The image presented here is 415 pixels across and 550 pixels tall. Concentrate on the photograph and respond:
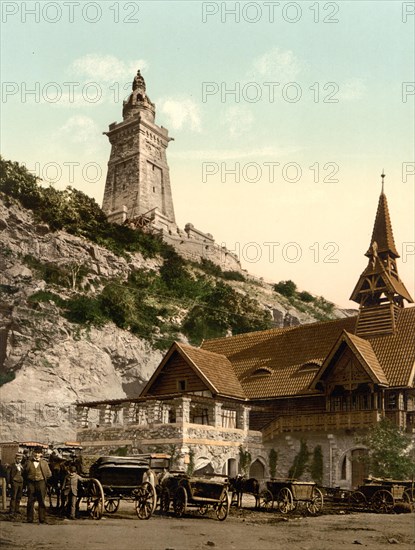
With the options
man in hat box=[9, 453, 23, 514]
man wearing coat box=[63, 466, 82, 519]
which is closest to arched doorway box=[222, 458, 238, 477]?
man in hat box=[9, 453, 23, 514]

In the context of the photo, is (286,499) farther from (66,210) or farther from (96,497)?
(66,210)

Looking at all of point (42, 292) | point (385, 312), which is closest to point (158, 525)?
point (385, 312)

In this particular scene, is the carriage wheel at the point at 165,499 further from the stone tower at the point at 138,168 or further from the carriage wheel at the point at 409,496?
the stone tower at the point at 138,168

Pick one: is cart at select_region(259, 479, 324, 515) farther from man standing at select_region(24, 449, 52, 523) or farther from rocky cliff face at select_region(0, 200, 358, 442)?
rocky cliff face at select_region(0, 200, 358, 442)

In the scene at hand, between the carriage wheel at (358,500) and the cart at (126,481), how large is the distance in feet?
30.5

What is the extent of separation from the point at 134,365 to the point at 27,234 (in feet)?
54.4

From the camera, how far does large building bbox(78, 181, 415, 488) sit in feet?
120

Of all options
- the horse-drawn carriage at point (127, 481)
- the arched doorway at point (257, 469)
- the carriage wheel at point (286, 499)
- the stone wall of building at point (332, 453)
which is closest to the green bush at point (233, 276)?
the arched doorway at point (257, 469)

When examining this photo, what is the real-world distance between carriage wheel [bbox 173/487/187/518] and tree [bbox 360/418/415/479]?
16.8 meters

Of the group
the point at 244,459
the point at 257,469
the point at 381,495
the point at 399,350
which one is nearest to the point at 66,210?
the point at 257,469

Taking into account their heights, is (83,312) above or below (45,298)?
below

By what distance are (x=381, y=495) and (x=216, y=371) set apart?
18.4 metres

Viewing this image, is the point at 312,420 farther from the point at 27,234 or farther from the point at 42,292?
the point at 27,234

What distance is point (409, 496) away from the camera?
85.3 ft
